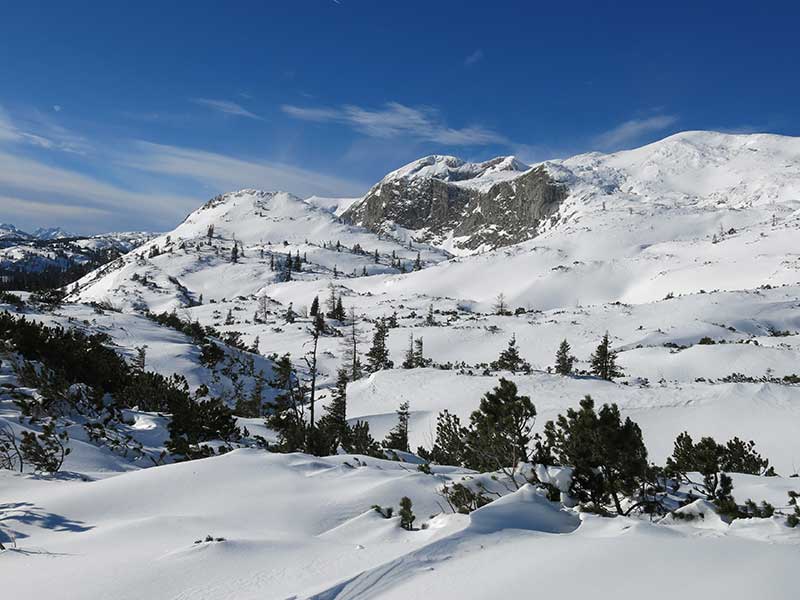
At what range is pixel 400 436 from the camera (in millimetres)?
20328

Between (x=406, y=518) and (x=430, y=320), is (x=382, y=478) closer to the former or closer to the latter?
(x=406, y=518)

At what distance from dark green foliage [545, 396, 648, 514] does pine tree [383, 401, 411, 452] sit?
9616mm

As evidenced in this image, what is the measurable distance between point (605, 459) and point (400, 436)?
13.6 m

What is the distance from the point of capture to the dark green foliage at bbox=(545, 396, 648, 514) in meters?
7.39

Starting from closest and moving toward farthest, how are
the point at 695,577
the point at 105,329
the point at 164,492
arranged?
the point at 695,577, the point at 164,492, the point at 105,329

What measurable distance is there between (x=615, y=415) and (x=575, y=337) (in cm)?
4611

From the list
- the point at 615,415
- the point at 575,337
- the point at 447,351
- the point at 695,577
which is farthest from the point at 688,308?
the point at 695,577

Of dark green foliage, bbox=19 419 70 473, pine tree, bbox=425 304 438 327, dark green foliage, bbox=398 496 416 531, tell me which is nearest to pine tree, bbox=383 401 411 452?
dark green foliage, bbox=19 419 70 473

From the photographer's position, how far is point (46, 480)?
7.99 m

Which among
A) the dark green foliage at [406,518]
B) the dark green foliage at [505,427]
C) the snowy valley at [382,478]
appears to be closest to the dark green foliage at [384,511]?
the snowy valley at [382,478]

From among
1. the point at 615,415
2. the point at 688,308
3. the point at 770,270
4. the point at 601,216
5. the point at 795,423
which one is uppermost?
the point at 601,216

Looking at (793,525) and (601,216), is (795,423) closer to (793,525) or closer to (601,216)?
(793,525)

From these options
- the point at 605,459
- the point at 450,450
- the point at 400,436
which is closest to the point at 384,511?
the point at 605,459

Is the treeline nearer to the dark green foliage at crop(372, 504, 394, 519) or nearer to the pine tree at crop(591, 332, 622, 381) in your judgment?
the dark green foliage at crop(372, 504, 394, 519)
